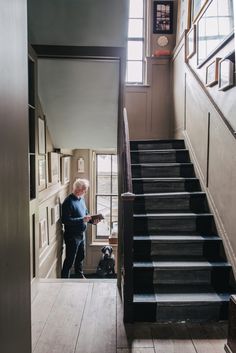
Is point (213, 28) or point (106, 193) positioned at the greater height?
point (213, 28)

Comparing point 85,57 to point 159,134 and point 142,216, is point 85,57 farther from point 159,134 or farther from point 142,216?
point 159,134

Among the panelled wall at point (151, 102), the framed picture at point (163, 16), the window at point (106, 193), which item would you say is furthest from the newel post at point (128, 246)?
the window at point (106, 193)

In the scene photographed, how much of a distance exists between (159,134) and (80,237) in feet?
7.89

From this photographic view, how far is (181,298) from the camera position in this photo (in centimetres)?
283

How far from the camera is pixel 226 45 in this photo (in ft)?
10.3

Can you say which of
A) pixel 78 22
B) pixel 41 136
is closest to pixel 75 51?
pixel 78 22

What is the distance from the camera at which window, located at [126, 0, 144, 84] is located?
5949 millimetres

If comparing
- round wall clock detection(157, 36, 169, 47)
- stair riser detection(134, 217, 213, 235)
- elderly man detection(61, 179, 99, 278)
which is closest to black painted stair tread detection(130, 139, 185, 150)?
elderly man detection(61, 179, 99, 278)

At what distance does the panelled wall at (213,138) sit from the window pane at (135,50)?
1.17 m

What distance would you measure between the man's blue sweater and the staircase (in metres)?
1.10

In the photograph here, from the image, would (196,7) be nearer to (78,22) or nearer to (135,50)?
(135,50)

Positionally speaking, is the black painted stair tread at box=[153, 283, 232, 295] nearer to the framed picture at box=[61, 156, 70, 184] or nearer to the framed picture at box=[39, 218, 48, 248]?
the framed picture at box=[39, 218, 48, 248]

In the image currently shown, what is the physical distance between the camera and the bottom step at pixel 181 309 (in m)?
2.77

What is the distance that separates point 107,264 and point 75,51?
3.94 m
